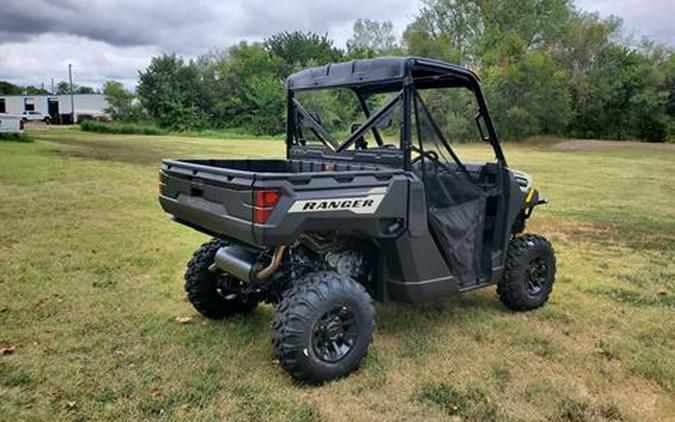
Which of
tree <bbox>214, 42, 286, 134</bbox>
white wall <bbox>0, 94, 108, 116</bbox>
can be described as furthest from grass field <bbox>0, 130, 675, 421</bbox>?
white wall <bbox>0, 94, 108, 116</bbox>

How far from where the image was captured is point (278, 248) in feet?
10.8

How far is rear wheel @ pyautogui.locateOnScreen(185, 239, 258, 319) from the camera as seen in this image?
4.18 metres

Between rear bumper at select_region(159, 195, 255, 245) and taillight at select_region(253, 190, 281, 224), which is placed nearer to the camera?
taillight at select_region(253, 190, 281, 224)

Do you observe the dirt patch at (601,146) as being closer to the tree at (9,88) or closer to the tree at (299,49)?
the tree at (299,49)

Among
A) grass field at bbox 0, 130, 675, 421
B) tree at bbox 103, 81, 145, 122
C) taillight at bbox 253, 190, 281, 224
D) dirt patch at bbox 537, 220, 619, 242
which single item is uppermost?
tree at bbox 103, 81, 145, 122

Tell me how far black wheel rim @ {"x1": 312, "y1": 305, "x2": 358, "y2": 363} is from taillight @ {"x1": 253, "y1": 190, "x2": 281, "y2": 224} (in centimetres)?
70

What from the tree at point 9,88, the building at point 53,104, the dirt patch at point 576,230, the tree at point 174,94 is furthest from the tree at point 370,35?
the tree at point 9,88

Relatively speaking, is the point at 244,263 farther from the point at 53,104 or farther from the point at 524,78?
the point at 53,104

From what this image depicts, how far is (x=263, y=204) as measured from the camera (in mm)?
2971

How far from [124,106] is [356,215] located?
5174 centimetres

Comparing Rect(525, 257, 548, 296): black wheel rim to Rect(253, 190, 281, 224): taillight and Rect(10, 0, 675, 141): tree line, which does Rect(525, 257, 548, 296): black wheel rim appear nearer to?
Rect(253, 190, 281, 224): taillight

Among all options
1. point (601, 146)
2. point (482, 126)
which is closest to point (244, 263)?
point (482, 126)

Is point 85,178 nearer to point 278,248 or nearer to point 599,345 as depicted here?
point 278,248

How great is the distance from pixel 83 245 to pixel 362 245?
4.09 meters
